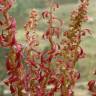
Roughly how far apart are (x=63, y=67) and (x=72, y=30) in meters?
0.17

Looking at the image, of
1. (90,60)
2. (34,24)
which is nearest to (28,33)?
(34,24)

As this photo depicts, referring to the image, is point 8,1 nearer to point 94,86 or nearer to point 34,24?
point 34,24

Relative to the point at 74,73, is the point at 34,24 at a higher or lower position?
higher

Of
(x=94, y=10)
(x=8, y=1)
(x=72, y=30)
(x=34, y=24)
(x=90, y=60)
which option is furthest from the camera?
(x=94, y=10)

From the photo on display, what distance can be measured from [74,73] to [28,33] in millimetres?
294

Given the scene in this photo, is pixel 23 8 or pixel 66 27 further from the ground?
pixel 23 8

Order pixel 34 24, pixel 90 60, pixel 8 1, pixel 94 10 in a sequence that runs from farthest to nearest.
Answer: pixel 94 10, pixel 90 60, pixel 34 24, pixel 8 1

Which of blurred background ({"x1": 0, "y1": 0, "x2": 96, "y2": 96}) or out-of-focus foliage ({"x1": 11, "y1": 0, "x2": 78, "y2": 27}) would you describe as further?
out-of-focus foliage ({"x1": 11, "y1": 0, "x2": 78, "y2": 27})

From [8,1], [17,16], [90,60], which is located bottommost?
[90,60]

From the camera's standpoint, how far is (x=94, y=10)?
20.2 feet

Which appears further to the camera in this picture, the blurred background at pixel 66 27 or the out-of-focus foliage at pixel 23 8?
the out-of-focus foliage at pixel 23 8

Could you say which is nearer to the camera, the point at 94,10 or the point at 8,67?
the point at 8,67

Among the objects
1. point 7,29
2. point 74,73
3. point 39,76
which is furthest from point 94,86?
point 7,29

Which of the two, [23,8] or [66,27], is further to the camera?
[23,8]
